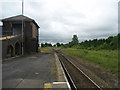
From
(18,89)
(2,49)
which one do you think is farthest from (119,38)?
(18,89)

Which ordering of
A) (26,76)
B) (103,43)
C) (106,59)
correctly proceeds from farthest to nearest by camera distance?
(103,43) → (106,59) → (26,76)

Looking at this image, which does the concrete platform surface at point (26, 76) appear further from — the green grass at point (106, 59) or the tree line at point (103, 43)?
the tree line at point (103, 43)

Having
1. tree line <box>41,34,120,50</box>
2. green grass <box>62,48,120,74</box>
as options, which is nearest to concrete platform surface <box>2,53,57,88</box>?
green grass <box>62,48,120,74</box>

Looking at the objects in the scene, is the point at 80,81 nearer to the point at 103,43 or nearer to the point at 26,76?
the point at 26,76

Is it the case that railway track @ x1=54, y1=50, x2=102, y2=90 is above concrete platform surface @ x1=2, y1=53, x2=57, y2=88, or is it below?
below

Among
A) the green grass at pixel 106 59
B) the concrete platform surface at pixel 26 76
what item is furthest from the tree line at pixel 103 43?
the concrete platform surface at pixel 26 76

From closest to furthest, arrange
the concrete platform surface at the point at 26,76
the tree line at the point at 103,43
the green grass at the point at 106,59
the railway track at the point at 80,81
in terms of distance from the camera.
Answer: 1. the concrete platform surface at the point at 26,76
2. the railway track at the point at 80,81
3. the green grass at the point at 106,59
4. the tree line at the point at 103,43

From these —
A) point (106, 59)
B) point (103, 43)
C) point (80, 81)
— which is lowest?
point (80, 81)

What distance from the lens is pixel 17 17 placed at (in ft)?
133

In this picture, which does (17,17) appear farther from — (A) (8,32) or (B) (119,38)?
(B) (119,38)

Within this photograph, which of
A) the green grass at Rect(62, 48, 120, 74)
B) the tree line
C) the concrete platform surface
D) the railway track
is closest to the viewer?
the concrete platform surface

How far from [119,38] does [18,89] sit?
4944cm

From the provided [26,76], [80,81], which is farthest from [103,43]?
[26,76]

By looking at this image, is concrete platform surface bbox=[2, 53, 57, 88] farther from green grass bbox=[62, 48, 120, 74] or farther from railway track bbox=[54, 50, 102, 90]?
green grass bbox=[62, 48, 120, 74]
